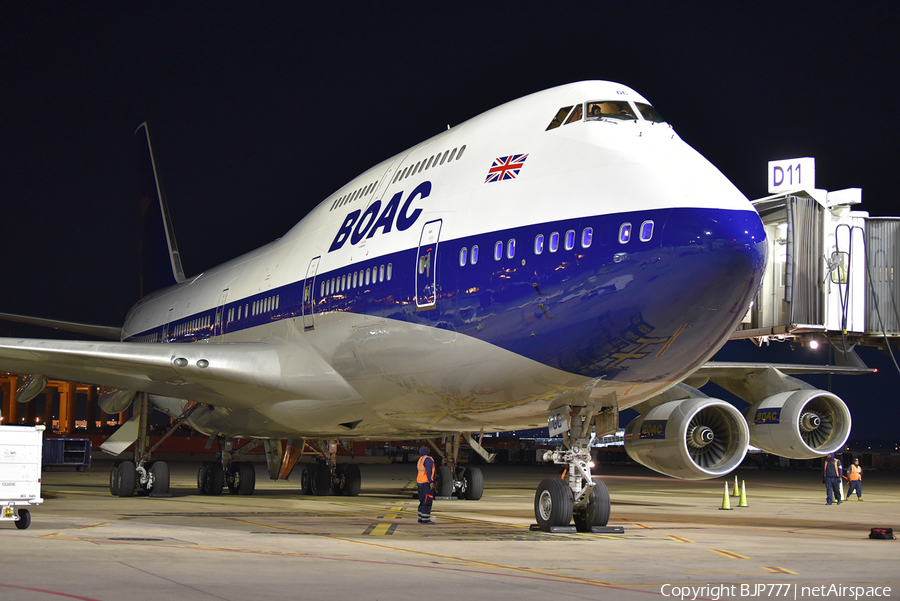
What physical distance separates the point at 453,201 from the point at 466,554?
4.28m

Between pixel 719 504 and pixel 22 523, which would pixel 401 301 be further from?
pixel 719 504

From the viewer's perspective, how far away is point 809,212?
14617 millimetres

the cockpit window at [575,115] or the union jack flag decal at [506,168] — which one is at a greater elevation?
the cockpit window at [575,115]

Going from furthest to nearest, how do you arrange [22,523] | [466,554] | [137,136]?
[137,136], [22,523], [466,554]

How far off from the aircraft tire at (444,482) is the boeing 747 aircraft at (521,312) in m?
4.36

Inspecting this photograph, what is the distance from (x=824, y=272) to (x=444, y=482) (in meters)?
9.19

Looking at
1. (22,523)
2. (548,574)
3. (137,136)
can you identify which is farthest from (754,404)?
(137,136)

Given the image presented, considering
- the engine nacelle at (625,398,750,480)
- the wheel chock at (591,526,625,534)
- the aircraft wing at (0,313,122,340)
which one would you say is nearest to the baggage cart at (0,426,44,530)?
the wheel chock at (591,526,625,534)

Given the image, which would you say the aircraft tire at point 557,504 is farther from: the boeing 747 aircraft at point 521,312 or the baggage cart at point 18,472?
the baggage cart at point 18,472

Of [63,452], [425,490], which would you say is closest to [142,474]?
[63,452]

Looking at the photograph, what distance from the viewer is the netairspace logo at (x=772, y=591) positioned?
22.2 ft

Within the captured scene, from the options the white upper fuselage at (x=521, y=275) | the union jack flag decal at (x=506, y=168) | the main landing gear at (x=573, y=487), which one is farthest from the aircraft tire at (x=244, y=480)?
the union jack flag decal at (x=506, y=168)

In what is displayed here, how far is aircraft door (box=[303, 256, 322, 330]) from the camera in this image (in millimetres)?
13931

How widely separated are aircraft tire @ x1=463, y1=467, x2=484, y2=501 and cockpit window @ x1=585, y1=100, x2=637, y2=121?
10839 mm
